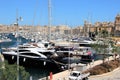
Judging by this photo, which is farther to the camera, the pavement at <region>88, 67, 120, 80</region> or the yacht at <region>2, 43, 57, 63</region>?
the yacht at <region>2, 43, 57, 63</region>

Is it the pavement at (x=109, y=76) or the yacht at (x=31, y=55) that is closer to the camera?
the pavement at (x=109, y=76)

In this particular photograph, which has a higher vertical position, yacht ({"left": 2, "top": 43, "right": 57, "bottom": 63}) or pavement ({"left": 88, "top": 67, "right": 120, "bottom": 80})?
yacht ({"left": 2, "top": 43, "right": 57, "bottom": 63})

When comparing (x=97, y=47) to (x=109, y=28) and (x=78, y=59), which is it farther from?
(x=109, y=28)

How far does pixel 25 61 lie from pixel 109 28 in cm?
12439

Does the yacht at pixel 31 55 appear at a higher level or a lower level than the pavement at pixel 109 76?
higher

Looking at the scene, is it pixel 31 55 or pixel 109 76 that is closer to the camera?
pixel 109 76

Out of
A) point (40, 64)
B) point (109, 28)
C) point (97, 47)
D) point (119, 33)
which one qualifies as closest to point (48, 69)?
point (40, 64)

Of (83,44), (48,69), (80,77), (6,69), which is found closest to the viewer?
(6,69)

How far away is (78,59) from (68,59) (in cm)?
386

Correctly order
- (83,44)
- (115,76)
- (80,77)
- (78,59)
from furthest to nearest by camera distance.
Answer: (83,44) → (78,59) → (115,76) → (80,77)

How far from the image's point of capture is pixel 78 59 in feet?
163

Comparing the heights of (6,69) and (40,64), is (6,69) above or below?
above

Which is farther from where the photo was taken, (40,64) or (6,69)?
(40,64)

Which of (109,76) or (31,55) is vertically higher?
(31,55)
